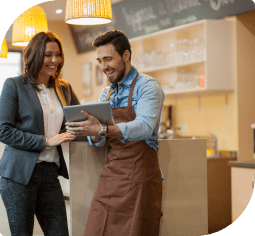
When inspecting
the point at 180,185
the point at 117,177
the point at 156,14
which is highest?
the point at 156,14

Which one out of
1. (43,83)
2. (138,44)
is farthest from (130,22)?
(43,83)

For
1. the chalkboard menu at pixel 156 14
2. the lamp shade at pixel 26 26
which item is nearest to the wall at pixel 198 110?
the chalkboard menu at pixel 156 14

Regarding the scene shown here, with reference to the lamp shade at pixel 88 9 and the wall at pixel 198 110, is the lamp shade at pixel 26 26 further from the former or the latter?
the wall at pixel 198 110

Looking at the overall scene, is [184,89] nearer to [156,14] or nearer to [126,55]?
[156,14]

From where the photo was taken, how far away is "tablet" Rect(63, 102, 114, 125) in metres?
1.45

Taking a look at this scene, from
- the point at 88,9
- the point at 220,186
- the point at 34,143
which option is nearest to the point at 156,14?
the point at 220,186

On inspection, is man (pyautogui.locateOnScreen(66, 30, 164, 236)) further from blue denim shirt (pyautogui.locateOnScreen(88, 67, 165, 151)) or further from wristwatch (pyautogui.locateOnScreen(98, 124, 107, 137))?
wristwatch (pyautogui.locateOnScreen(98, 124, 107, 137))

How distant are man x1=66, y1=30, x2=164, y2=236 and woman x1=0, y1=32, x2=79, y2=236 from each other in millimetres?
177

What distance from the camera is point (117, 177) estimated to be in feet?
5.46

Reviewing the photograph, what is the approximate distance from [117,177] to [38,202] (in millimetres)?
345

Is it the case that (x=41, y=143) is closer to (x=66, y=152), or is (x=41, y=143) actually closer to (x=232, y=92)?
(x=66, y=152)

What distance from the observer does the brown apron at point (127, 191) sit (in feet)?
5.40

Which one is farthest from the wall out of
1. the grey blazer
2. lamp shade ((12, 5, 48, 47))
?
the grey blazer

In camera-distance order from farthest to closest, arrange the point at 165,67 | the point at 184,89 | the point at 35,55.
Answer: the point at 165,67 < the point at 184,89 < the point at 35,55
